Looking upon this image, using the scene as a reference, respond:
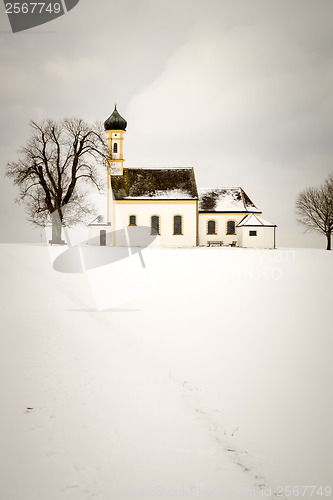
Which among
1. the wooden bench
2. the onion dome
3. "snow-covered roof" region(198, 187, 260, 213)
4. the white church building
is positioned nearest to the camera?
the white church building

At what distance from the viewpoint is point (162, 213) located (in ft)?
143

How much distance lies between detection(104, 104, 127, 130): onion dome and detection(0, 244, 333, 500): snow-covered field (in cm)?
3515

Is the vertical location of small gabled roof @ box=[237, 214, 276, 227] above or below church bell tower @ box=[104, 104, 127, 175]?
below

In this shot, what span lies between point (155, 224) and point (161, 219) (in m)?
0.85

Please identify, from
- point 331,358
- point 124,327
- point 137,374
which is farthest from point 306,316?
point 137,374

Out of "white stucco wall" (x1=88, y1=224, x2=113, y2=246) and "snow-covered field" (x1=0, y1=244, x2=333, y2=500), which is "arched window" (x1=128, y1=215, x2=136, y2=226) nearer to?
"white stucco wall" (x1=88, y1=224, x2=113, y2=246)

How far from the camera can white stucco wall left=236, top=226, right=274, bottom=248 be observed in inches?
1631

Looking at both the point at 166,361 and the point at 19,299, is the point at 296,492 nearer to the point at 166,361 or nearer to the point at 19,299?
the point at 166,361

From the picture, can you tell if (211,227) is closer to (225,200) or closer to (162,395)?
(225,200)

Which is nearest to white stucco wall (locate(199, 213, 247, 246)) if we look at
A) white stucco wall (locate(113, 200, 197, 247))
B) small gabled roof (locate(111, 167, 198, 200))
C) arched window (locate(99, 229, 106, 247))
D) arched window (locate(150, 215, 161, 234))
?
white stucco wall (locate(113, 200, 197, 247))

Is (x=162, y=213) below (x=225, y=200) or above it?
below

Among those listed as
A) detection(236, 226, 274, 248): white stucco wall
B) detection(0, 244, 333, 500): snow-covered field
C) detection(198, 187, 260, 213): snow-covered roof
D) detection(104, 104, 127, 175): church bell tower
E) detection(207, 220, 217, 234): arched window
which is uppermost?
detection(104, 104, 127, 175): church bell tower

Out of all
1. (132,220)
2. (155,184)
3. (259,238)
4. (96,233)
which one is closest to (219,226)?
(259,238)

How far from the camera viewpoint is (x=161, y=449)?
4996 millimetres
